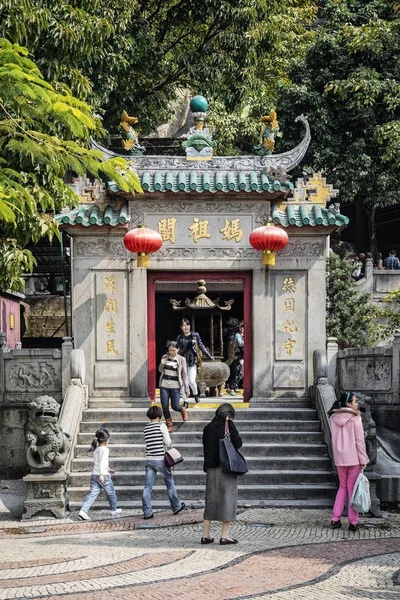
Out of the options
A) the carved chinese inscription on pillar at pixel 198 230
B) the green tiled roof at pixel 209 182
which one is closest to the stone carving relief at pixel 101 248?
the green tiled roof at pixel 209 182

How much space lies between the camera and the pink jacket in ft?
39.1

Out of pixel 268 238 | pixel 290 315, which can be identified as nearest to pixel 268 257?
pixel 268 238

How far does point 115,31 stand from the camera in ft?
70.9

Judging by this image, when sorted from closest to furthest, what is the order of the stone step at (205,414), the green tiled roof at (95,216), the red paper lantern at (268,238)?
the stone step at (205,414), the red paper lantern at (268,238), the green tiled roof at (95,216)

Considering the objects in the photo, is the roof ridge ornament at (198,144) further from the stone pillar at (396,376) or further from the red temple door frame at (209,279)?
the stone pillar at (396,376)

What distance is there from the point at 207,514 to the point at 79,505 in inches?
136

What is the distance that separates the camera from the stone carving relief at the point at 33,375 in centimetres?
1561

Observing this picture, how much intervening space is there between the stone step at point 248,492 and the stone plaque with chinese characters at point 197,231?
15.8 ft

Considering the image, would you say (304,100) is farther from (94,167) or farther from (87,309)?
(94,167)

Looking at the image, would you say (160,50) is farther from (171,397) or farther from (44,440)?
(44,440)

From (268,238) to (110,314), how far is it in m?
3.11

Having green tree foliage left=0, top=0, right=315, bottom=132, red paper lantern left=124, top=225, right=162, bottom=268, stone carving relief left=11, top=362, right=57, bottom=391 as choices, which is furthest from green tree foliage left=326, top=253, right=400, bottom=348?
stone carving relief left=11, top=362, right=57, bottom=391

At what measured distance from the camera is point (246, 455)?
47.9ft

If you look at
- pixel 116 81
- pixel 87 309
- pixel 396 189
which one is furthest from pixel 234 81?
pixel 87 309
